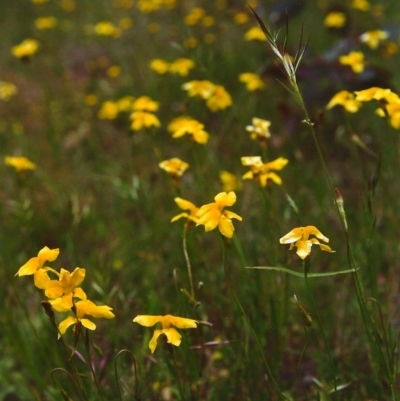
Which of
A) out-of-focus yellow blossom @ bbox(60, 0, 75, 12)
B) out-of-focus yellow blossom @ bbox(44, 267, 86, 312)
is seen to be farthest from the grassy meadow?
out-of-focus yellow blossom @ bbox(60, 0, 75, 12)

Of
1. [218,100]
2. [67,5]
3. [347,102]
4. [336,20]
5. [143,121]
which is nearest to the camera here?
[347,102]

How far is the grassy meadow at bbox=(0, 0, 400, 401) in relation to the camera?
1579 millimetres

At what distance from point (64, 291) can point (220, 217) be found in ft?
1.22

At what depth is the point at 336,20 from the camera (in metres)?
3.20

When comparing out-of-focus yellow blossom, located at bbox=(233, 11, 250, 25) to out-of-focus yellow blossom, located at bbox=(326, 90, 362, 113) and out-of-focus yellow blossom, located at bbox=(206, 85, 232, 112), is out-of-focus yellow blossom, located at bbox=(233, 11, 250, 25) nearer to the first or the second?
out-of-focus yellow blossom, located at bbox=(206, 85, 232, 112)

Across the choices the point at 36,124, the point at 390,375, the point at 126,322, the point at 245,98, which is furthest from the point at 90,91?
the point at 390,375

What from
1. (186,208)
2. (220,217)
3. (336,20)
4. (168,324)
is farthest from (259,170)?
(336,20)

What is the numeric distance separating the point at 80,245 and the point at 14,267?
0.31 meters

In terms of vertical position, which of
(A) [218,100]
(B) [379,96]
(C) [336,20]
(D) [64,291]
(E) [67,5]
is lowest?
(E) [67,5]

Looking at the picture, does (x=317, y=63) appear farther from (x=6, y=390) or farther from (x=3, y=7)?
(x=3, y=7)

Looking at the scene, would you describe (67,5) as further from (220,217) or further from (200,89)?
(220,217)

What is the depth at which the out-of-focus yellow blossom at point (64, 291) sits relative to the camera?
125 cm

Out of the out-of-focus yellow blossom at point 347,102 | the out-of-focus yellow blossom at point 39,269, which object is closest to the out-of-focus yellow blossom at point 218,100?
the out-of-focus yellow blossom at point 347,102

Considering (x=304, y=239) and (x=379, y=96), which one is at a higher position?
(x=379, y=96)
